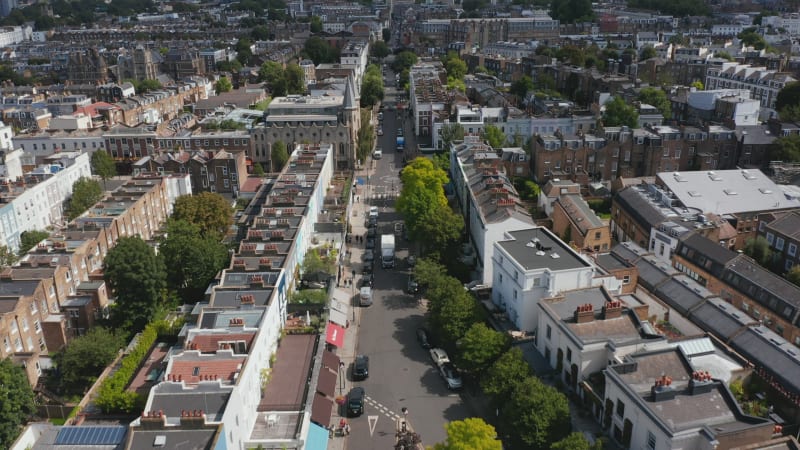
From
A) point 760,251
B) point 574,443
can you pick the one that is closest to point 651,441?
point 574,443

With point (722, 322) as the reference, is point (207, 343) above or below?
above

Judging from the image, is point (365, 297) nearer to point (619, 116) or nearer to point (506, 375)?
point (506, 375)

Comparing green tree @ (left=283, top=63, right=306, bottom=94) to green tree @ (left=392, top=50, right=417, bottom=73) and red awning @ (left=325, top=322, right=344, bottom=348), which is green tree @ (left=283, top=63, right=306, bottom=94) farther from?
red awning @ (left=325, top=322, right=344, bottom=348)

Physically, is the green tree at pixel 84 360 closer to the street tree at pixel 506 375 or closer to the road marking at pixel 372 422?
the road marking at pixel 372 422

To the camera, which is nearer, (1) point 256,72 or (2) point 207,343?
(2) point 207,343

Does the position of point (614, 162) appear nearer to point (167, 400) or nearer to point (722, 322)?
point (722, 322)

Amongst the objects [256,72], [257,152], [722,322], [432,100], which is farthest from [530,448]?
[256,72]

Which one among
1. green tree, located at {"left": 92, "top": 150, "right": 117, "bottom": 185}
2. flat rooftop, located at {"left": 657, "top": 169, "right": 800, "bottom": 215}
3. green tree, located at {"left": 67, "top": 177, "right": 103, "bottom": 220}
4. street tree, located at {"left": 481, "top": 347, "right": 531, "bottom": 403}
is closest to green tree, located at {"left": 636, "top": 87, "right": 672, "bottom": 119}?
flat rooftop, located at {"left": 657, "top": 169, "right": 800, "bottom": 215}
